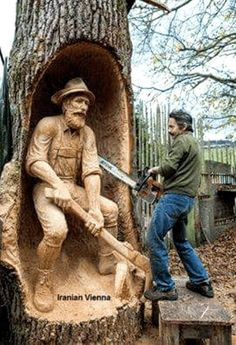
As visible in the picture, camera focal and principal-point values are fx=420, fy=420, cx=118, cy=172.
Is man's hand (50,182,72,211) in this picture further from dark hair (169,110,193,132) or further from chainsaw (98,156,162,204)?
dark hair (169,110,193,132)

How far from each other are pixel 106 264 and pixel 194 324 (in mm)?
1125

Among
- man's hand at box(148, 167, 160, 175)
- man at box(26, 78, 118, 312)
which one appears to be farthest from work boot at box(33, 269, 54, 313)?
man's hand at box(148, 167, 160, 175)

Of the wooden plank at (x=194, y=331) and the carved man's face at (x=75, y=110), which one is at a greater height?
the carved man's face at (x=75, y=110)

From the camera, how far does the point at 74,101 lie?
3.88 m

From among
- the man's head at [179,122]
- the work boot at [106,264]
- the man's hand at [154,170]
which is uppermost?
the man's head at [179,122]

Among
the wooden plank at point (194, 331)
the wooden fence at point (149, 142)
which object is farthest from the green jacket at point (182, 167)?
the wooden fence at point (149, 142)

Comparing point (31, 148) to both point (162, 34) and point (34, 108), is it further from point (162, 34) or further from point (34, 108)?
point (162, 34)

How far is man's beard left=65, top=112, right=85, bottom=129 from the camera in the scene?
3.90 meters

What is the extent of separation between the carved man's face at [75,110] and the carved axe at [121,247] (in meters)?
0.67

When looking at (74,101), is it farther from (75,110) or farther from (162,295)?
(162,295)

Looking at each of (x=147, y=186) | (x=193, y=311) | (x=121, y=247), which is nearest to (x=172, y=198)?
(x=147, y=186)

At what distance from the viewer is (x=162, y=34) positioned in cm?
970

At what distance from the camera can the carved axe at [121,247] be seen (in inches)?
146

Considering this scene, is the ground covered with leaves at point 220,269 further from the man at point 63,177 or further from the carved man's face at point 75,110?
the carved man's face at point 75,110
